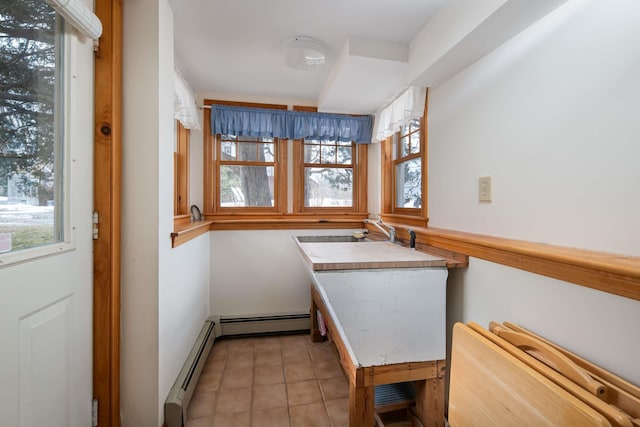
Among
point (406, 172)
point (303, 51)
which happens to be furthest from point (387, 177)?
point (303, 51)

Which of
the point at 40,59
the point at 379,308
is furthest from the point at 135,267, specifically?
the point at 379,308

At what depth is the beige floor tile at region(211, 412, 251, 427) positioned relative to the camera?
1499mm

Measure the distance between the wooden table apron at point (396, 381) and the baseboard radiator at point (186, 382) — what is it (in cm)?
94

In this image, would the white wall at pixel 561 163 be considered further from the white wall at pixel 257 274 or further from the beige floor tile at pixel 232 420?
the white wall at pixel 257 274

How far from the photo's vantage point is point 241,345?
239 centimetres

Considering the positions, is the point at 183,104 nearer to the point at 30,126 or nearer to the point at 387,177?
the point at 30,126

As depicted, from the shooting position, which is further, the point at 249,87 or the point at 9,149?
the point at 249,87

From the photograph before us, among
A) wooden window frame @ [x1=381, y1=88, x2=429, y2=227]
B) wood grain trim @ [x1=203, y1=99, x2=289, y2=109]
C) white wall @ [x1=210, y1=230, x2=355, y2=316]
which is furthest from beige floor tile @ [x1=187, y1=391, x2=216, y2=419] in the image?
wood grain trim @ [x1=203, y1=99, x2=289, y2=109]

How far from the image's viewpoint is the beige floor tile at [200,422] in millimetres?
1492

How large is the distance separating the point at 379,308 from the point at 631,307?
0.81 m

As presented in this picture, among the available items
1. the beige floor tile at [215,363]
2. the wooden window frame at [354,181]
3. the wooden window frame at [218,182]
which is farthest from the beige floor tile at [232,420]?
the wooden window frame at [354,181]

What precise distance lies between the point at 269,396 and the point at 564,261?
70.3 inches

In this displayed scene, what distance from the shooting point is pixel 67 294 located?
1.05 metres

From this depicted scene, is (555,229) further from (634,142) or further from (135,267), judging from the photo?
(135,267)
